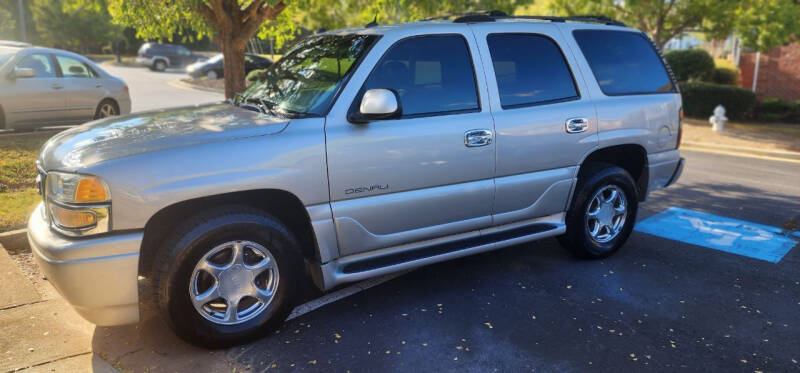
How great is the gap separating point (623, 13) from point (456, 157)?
13.7 meters

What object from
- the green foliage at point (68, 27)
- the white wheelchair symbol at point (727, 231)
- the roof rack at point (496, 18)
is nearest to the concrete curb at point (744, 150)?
the white wheelchair symbol at point (727, 231)

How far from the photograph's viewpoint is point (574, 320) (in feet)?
13.3

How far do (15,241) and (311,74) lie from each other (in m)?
3.10

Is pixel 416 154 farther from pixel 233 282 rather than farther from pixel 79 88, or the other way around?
pixel 79 88

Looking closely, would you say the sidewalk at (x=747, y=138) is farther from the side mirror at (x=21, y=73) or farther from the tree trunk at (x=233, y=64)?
the side mirror at (x=21, y=73)

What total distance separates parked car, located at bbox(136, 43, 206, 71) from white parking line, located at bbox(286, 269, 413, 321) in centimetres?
3378

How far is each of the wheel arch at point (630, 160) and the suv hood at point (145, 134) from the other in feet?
9.07

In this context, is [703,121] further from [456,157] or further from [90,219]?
[90,219]

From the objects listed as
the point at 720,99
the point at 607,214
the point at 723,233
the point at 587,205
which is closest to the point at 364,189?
the point at 587,205

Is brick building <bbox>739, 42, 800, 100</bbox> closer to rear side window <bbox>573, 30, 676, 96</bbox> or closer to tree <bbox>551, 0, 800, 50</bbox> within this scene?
tree <bbox>551, 0, 800, 50</bbox>

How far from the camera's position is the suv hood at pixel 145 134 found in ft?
10.9

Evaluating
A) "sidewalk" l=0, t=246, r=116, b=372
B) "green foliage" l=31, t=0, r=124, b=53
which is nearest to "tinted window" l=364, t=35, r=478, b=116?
"sidewalk" l=0, t=246, r=116, b=372

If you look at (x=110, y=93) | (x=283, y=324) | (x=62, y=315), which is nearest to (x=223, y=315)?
(x=283, y=324)

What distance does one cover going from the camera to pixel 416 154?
3.94m
